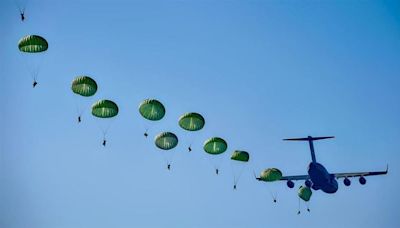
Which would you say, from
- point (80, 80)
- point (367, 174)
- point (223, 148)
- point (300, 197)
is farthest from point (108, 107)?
point (367, 174)

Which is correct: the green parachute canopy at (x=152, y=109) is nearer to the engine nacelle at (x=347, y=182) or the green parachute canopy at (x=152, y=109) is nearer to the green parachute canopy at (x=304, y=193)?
the green parachute canopy at (x=304, y=193)

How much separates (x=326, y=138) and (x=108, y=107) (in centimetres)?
3603

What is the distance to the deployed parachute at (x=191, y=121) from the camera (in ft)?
114

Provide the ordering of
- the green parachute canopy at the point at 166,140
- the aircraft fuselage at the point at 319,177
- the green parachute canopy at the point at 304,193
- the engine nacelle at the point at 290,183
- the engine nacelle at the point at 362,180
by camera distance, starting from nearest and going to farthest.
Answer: the green parachute canopy at the point at 166,140, the aircraft fuselage at the point at 319,177, the green parachute canopy at the point at 304,193, the engine nacelle at the point at 362,180, the engine nacelle at the point at 290,183

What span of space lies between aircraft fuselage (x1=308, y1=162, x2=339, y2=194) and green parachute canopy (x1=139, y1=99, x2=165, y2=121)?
2553 centimetres

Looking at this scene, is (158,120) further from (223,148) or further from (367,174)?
(367,174)

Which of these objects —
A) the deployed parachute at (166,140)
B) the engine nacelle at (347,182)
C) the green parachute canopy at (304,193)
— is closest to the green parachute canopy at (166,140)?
the deployed parachute at (166,140)

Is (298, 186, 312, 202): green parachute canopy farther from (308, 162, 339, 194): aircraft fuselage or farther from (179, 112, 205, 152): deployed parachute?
(179, 112, 205, 152): deployed parachute

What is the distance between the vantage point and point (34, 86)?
2992 centimetres

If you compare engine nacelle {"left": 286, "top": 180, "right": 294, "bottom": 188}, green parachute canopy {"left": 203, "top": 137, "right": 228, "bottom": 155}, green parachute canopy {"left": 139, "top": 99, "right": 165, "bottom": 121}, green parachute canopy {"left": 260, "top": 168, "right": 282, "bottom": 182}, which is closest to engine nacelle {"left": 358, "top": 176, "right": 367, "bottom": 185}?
engine nacelle {"left": 286, "top": 180, "right": 294, "bottom": 188}

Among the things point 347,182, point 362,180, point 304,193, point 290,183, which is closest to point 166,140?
point 304,193

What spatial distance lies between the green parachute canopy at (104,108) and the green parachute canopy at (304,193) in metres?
28.1

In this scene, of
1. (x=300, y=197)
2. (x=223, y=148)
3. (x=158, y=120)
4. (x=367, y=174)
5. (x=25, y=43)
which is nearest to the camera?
(x=25, y=43)

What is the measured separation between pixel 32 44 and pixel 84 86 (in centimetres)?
457
